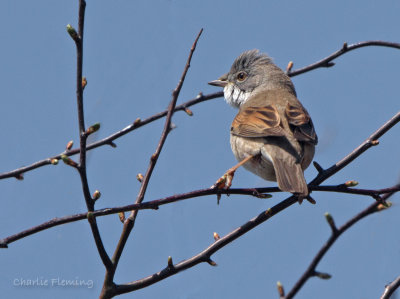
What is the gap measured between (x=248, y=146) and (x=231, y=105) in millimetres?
1982

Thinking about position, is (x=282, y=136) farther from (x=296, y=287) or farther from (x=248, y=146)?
(x=296, y=287)

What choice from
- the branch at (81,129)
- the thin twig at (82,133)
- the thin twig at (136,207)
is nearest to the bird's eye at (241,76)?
the thin twig at (136,207)

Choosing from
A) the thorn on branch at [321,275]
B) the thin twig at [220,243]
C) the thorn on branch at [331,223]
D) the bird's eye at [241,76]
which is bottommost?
the thorn on branch at [321,275]

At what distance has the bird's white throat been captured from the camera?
7098 millimetres

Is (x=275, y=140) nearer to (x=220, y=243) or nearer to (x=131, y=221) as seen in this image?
(x=220, y=243)

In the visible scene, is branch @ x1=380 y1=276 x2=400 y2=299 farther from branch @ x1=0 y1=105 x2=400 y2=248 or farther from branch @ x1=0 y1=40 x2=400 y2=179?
branch @ x1=0 y1=40 x2=400 y2=179

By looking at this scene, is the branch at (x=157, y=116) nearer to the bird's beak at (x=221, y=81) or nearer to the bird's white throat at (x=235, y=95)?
the bird's white throat at (x=235, y=95)

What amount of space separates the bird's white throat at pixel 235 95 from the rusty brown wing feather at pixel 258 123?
3.57ft

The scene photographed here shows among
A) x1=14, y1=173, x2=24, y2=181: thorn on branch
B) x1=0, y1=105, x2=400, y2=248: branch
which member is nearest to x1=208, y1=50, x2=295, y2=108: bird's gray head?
x1=0, y1=105, x2=400, y2=248: branch

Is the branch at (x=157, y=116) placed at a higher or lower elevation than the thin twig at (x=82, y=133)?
higher

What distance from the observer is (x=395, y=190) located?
140 inches

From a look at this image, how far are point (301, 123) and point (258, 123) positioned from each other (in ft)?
1.34

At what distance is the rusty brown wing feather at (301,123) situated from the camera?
16.7 ft

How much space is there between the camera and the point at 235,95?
23.5 feet
